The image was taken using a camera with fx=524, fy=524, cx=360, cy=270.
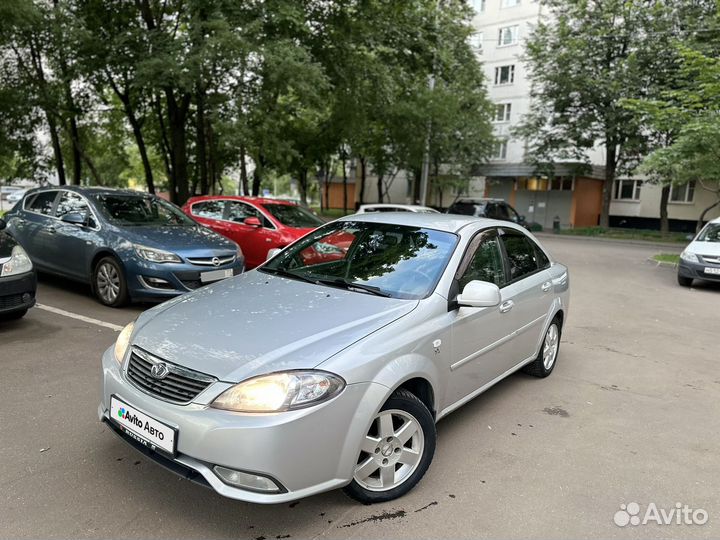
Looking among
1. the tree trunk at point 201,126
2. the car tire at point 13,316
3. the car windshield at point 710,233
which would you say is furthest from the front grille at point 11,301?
the car windshield at point 710,233

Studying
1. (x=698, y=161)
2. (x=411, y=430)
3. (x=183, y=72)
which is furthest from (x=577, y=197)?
(x=411, y=430)

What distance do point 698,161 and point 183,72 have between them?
44.5 feet

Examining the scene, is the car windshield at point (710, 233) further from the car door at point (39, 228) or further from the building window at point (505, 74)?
the building window at point (505, 74)

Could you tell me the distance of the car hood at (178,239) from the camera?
6.71m

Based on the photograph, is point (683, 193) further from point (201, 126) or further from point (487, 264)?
point (487, 264)

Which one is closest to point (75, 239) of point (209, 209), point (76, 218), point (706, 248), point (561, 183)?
point (76, 218)

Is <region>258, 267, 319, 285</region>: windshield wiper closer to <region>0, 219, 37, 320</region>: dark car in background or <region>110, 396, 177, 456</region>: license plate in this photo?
<region>110, 396, 177, 456</region>: license plate

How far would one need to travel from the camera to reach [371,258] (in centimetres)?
382

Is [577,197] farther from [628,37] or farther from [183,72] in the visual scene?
[183,72]

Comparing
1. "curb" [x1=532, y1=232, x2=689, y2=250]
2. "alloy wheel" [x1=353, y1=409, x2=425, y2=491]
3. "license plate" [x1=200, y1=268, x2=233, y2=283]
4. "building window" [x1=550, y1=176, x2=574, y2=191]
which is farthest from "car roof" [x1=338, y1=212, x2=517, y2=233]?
"building window" [x1=550, y1=176, x2=574, y2=191]

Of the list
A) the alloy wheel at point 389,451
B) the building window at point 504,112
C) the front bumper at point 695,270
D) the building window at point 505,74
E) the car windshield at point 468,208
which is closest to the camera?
the alloy wheel at point 389,451

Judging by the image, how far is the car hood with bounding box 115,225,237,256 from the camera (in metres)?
6.71

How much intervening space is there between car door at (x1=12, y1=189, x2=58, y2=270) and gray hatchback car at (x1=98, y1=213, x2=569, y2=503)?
16.7ft

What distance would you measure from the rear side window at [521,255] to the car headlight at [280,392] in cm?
226
